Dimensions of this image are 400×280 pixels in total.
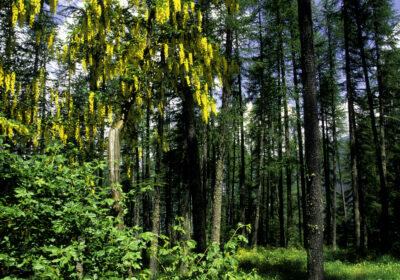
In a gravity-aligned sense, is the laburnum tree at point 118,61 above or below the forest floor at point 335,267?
above

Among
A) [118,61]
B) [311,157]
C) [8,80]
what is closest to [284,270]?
[311,157]

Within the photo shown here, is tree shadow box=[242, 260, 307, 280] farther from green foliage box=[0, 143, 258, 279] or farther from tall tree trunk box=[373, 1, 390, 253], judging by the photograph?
green foliage box=[0, 143, 258, 279]

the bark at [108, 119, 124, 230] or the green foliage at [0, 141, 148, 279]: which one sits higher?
the bark at [108, 119, 124, 230]

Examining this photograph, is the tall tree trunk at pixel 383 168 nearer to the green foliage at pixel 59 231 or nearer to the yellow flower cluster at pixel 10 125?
the green foliage at pixel 59 231

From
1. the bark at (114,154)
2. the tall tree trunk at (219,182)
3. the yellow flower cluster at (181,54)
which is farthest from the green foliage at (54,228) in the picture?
the tall tree trunk at (219,182)

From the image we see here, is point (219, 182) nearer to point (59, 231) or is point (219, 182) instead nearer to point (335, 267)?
point (335, 267)

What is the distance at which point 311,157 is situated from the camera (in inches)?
226

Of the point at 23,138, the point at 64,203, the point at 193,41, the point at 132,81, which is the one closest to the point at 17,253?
the point at 64,203

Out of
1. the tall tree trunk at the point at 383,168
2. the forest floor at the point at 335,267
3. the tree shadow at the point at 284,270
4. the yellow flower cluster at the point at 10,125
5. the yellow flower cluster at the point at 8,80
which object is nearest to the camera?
the yellow flower cluster at the point at 10,125

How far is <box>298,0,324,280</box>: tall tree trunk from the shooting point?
214 inches

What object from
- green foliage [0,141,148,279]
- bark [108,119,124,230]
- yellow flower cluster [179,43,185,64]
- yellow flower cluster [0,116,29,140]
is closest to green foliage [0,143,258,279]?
green foliage [0,141,148,279]

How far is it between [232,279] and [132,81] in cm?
371

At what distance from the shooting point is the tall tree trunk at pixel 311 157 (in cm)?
544

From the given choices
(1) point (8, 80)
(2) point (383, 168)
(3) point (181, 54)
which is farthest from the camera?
(2) point (383, 168)
